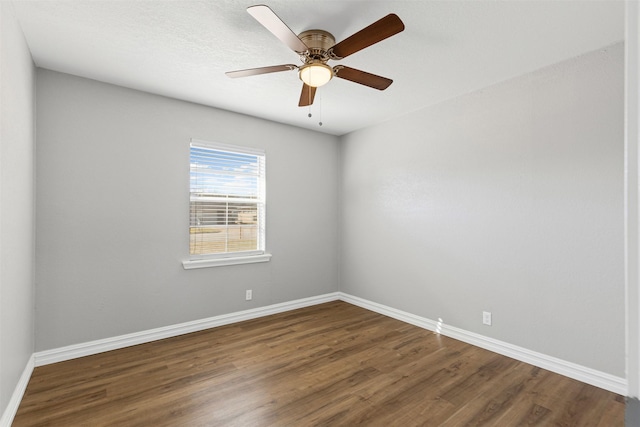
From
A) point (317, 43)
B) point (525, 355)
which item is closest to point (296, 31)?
point (317, 43)

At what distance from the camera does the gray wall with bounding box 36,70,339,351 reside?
277 cm

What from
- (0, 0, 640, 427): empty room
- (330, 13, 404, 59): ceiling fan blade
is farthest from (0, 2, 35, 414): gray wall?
(330, 13, 404, 59): ceiling fan blade

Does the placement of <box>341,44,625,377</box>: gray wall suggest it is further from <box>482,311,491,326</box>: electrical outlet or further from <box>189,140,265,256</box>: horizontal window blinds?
<box>189,140,265,256</box>: horizontal window blinds

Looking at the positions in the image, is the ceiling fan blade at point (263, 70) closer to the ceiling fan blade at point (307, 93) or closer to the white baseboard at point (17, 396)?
the ceiling fan blade at point (307, 93)

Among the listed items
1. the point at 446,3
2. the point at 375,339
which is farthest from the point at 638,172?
the point at 375,339

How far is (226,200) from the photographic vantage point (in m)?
3.78

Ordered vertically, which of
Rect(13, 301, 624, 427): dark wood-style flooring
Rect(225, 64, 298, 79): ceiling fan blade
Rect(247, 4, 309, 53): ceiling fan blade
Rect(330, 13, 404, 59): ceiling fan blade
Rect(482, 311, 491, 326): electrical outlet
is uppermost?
Rect(247, 4, 309, 53): ceiling fan blade

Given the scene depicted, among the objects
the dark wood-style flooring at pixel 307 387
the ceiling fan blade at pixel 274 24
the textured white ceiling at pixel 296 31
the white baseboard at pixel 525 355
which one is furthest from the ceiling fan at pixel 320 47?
the white baseboard at pixel 525 355

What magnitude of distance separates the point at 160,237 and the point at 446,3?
3170mm

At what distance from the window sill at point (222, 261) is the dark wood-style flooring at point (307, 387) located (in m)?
0.75

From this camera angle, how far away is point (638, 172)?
0.99ft

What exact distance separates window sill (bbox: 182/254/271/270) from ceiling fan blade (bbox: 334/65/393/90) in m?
2.42

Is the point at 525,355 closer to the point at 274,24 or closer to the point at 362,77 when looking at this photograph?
the point at 362,77

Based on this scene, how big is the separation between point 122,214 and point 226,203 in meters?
1.08
